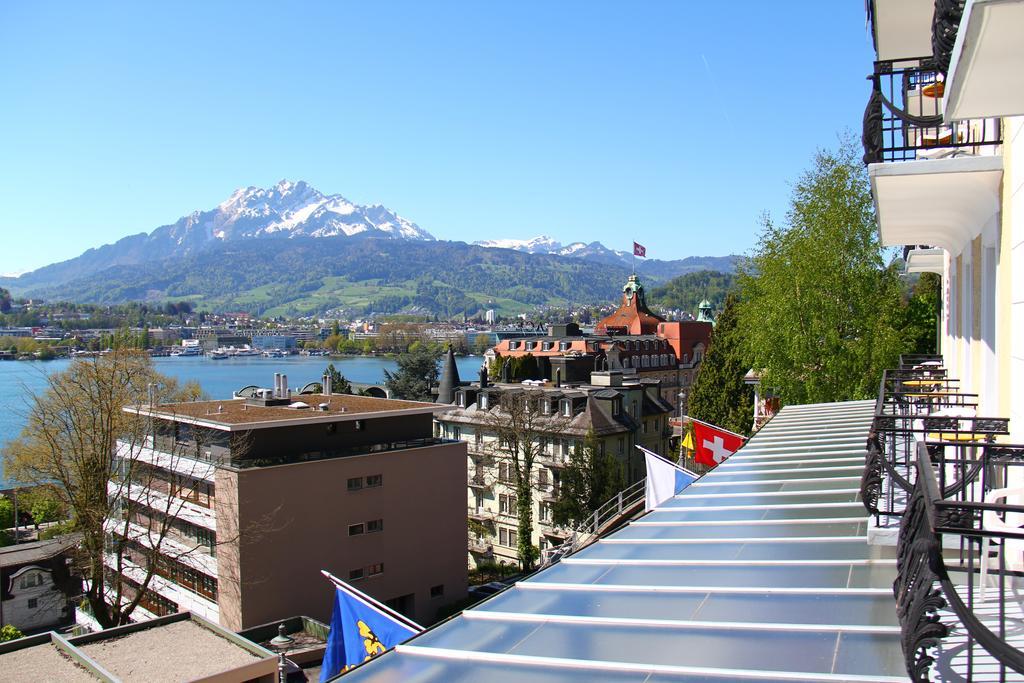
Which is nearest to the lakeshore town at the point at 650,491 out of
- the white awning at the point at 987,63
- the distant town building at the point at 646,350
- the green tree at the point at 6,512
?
the white awning at the point at 987,63

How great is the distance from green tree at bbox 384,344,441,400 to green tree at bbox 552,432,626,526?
26.9 metres

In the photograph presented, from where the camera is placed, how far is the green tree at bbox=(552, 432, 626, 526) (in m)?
32.7

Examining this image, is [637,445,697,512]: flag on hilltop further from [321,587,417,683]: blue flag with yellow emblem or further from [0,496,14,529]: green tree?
[0,496,14,529]: green tree

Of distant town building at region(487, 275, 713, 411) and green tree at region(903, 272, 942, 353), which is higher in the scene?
green tree at region(903, 272, 942, 353)

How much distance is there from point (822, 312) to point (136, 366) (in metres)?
29.3

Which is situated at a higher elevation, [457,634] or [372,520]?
[457,634]

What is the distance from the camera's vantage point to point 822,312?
23391 millimetres

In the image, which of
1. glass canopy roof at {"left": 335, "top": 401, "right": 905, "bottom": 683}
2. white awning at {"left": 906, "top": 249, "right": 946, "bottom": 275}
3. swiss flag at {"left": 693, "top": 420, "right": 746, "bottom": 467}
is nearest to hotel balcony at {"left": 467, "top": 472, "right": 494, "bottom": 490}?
swiss flag at {"left": 693, "top": 420, "right": 746, "bottom": 467}

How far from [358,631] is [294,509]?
14.4m

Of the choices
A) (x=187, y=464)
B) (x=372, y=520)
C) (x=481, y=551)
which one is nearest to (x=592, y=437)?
(x=481, y=551)

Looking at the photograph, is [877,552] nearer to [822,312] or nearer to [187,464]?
[822,312]

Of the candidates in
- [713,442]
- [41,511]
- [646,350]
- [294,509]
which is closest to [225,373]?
[646,350]

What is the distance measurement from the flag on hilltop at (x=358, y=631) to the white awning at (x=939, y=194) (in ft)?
20.4

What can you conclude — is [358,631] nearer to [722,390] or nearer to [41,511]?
[722,390]
